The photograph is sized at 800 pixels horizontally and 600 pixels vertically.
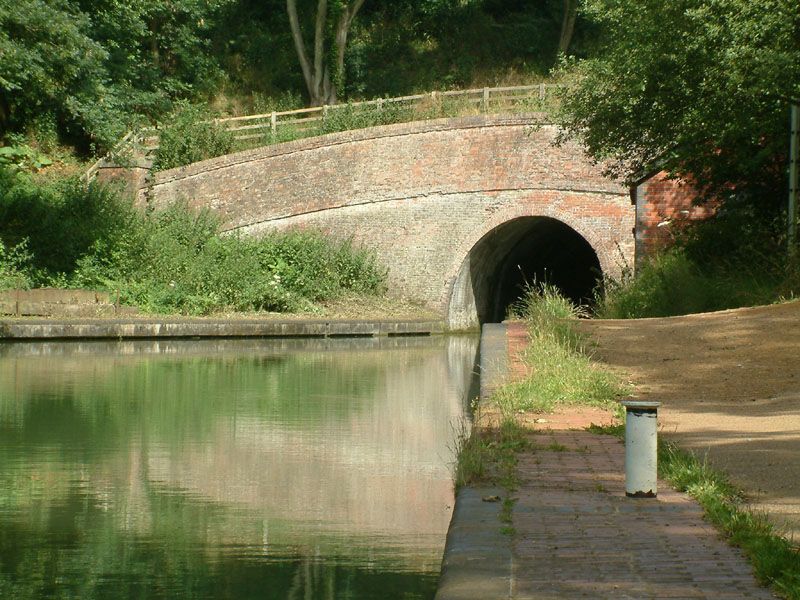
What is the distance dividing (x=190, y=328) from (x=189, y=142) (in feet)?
26.6

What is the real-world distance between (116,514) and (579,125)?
12.9 metres

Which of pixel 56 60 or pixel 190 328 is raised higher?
pixel 56 60

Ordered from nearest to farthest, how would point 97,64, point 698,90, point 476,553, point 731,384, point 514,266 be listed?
point 476,553
point 731,384
point 698,90
point 97,64
point 514,266

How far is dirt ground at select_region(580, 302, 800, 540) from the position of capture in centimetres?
616

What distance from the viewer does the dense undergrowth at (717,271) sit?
52.6 ft

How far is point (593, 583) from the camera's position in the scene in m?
3.93

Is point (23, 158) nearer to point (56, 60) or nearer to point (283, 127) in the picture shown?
point (283, 127)

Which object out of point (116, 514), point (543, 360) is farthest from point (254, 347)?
point (116, 514)

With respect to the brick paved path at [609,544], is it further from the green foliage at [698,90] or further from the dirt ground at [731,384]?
the green foliage at [698,90]

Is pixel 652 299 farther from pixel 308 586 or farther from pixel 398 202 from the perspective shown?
pixel 308 586

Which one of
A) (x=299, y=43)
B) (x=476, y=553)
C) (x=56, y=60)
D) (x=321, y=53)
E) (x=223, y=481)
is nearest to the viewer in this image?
(x=476, y=553)

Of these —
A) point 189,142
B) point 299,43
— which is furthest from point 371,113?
point 299,43

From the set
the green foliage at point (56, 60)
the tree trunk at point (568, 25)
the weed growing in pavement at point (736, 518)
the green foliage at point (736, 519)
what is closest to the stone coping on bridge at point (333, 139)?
the green foliage at point (56, 60)

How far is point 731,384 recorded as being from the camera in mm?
10328
